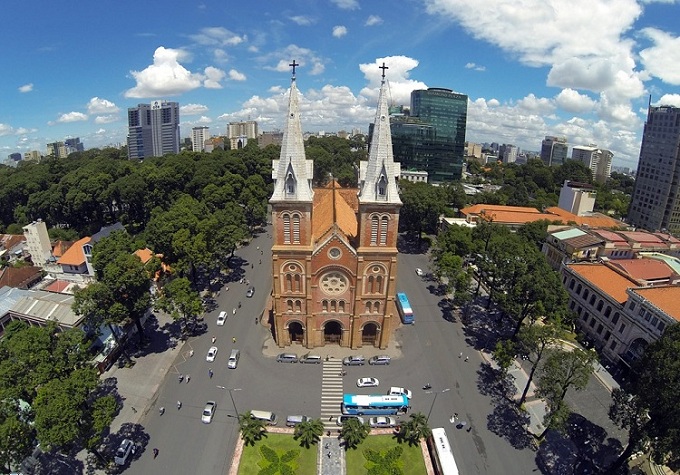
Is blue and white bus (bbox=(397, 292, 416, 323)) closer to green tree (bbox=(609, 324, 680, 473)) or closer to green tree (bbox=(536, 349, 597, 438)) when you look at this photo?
green tree (bbox=(536, 349, 597, 438))

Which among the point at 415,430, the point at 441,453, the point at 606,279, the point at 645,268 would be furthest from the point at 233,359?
the point at 645,268

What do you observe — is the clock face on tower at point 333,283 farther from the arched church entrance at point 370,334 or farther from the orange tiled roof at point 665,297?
the orange tiled roof at point 665,297

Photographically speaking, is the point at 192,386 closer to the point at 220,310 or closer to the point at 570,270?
the point at 220,310

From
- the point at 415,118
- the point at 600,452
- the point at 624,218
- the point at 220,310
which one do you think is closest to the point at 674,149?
the point at 624,218

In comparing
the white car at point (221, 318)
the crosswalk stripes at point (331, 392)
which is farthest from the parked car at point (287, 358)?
the white car at point (221, 318)

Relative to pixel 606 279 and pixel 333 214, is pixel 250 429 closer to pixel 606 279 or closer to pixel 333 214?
pixel 333 214
